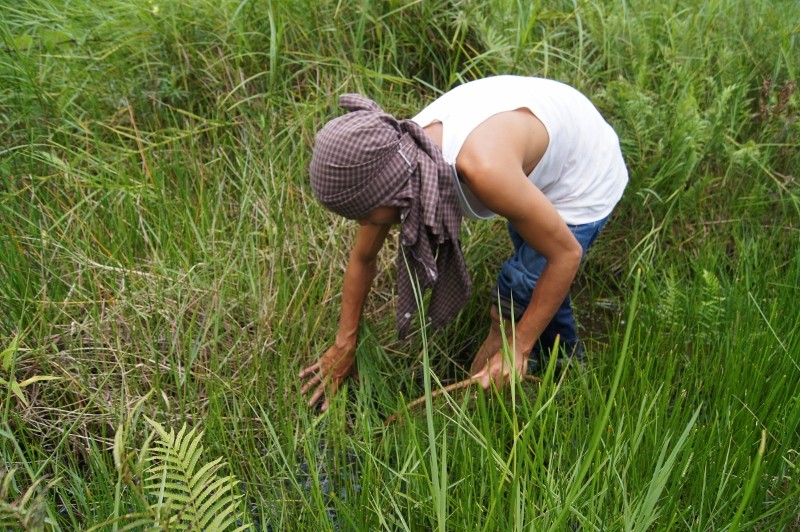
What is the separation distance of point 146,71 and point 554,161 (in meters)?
1.75

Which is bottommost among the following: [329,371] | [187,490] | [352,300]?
[329,371]

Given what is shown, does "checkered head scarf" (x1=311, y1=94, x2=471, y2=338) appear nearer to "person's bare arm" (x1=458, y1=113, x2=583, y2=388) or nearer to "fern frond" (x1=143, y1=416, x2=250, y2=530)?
"person's bare arm" (x1=458, y1=113, x2=583, y2=388)

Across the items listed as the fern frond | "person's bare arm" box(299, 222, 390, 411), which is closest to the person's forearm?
"person's bare arm" box(299, 222, 390, 411)

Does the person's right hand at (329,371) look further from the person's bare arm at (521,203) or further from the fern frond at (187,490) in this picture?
the fern frond at (187,490)

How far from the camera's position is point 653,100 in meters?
A: 2.96

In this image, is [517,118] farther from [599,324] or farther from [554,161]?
[599,324]

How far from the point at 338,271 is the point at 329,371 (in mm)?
492

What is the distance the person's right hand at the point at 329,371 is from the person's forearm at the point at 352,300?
30mm

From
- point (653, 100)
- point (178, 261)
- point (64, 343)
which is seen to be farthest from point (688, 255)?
point (64, 343)

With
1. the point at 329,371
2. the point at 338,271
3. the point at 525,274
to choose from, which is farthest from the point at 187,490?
the point at 338,271

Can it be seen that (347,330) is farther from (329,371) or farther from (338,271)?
(338,271)

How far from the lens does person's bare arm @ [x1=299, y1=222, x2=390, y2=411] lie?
222 cm

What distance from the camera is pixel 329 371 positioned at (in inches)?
86.8

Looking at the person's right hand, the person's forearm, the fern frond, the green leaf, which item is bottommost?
the person's right hand
